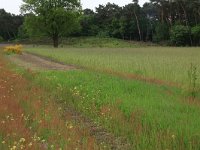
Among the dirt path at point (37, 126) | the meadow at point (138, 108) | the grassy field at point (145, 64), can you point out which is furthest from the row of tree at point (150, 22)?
the dirt path at point (37, 126)

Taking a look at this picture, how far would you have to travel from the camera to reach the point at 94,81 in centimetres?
1650

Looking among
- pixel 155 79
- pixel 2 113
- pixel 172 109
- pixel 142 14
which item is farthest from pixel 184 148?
pixel 142 14

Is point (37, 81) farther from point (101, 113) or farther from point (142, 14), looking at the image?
point (142, 14)

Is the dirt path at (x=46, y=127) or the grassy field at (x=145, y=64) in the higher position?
the dirt path at (x=46, y=127)

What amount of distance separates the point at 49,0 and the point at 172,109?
69.3 m

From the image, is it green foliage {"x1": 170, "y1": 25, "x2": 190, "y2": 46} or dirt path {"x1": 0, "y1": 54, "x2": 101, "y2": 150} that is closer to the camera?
dirt path {"x1": 0, "y1": 54, "x2": 101, "y2": 150}

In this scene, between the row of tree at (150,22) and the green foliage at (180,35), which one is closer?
the green foliage at (180,35)

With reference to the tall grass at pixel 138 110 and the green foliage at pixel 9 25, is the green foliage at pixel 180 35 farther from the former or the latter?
the tall grass at pixel 138 110

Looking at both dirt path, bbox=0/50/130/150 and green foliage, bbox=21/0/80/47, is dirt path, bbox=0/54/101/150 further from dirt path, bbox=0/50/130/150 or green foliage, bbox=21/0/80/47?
green foliage, bbox=21/0/80/47

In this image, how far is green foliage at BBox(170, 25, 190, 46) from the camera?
8350 centimetres

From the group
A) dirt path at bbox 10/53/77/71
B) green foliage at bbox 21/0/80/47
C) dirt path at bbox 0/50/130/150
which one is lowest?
dirt path at bbox 10/53/77/71

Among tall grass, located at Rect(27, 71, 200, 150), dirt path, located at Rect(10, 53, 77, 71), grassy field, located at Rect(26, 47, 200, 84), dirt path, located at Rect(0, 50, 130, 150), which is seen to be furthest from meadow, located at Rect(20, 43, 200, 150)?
dirt path, located at Rect(10, 53, 77, 71)

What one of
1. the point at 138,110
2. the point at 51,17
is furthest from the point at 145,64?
the point at 51,17

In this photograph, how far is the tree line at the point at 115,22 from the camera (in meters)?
74.9
